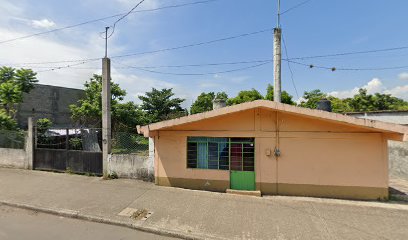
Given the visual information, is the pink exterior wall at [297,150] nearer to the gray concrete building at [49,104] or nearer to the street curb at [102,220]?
the street curb at [102,220]

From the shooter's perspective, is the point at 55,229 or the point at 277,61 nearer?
the point at 55,229

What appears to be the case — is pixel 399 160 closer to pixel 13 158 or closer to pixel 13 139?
pixel 13 158

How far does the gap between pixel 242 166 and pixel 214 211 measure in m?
2.32

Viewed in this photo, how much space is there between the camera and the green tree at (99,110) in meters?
20.2

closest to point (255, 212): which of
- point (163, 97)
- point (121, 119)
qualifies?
point (121, 119)

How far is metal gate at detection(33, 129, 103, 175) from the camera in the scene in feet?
34.0

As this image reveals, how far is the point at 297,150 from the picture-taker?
803 cm

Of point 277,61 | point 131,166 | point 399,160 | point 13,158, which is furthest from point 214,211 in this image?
point 13,158

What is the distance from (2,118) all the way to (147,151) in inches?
368

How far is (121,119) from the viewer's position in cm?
2141

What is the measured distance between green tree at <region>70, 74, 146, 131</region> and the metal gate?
859 centimetres

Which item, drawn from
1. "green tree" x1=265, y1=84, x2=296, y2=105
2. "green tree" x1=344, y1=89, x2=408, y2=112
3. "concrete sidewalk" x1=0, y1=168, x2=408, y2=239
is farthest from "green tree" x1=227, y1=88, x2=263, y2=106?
"concrete sidewalk" x1=0, y1=168, x2=408, y2=239

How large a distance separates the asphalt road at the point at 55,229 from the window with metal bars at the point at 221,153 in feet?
11.9

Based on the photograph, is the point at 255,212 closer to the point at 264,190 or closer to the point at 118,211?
the point at 264,190
